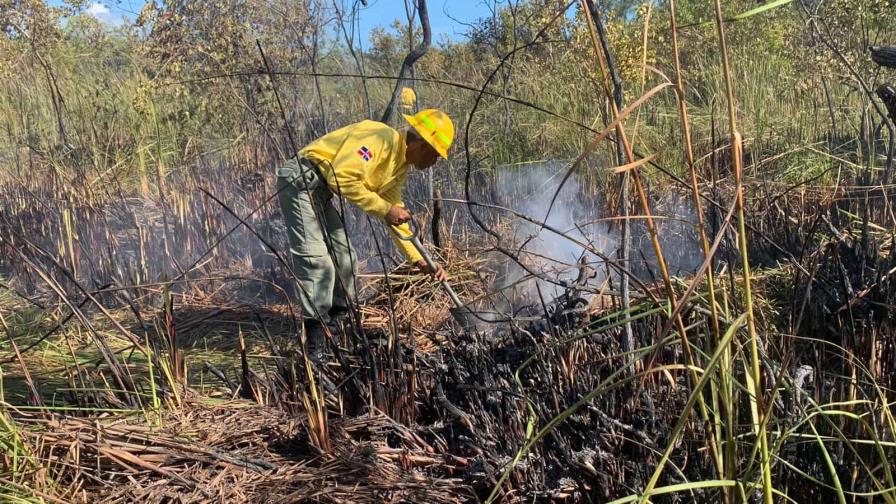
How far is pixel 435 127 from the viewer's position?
3861 mm

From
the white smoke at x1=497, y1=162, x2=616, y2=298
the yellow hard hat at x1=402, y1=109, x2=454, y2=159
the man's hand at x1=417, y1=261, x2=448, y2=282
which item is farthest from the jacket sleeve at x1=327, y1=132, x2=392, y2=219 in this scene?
the white smoke at x1=497, y1=162, x2=616, y2=298

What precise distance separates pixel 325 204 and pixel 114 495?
232 centimetres

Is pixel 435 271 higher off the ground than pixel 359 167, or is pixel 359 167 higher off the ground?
pixel 359 167

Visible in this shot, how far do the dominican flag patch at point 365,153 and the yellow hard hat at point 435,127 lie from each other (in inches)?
11.8

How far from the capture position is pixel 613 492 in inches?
81.0

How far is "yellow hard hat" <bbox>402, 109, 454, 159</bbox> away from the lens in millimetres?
3848

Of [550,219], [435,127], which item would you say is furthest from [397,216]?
[550,219]

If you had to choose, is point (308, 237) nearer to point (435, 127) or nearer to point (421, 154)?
point (421, 154)

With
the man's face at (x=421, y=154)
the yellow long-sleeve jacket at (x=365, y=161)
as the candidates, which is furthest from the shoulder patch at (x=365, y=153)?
the man's face at (x=421, y=154)

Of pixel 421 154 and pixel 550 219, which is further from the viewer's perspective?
pixel 550 219

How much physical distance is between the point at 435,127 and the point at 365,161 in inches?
17.1

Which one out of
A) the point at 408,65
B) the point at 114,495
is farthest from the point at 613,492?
the point at 408,65

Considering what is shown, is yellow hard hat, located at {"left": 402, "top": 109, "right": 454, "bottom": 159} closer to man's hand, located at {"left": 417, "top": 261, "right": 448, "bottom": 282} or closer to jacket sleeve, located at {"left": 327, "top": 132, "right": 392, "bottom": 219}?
jacket sleeve, located at {"left": 327, "top": 132, "right": 392, "bottom": 219}

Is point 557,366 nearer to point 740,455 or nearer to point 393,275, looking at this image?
point 740,455
